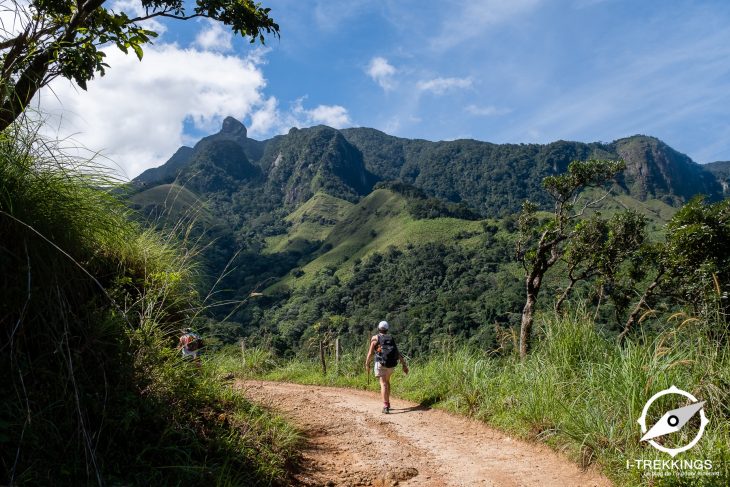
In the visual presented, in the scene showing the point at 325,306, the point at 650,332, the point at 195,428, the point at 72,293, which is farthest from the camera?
the point at 325,306

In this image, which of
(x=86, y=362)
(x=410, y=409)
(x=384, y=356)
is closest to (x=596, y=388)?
(x=410, y=409)

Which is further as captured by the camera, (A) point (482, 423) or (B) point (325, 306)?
(B) point (325, 306)

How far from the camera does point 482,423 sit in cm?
646

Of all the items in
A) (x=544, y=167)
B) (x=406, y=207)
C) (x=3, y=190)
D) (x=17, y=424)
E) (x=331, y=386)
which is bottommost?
(x=331, y=386)

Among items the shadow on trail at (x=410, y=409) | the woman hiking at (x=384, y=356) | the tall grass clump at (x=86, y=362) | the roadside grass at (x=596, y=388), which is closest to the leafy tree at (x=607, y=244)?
the woman hiking at (x=384, y=356)

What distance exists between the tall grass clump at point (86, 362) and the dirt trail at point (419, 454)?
3.28 feet

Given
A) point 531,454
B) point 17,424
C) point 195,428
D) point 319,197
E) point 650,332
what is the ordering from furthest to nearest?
point 319,197 < point 650,332 < point 531,454 < point 195,428 < point 17,424

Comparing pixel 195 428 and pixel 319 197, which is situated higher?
pixel 319 197

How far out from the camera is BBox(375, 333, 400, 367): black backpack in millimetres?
8477

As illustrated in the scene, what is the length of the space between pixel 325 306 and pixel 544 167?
140 meters

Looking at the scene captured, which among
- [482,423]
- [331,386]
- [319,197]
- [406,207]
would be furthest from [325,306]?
[319,197]

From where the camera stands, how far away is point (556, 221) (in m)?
11.8

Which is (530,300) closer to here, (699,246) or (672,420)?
(699,246)

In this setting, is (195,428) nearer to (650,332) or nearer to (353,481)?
(353,481)
